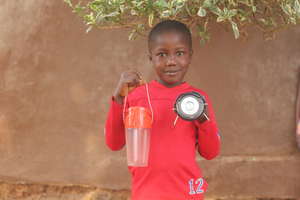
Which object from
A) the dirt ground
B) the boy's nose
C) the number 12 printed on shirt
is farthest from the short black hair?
the dirt ground

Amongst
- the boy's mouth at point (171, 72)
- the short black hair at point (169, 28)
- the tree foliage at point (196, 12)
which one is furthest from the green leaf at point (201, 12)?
the boy's mouth at point (171, 72)

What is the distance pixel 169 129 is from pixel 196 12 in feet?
1.77

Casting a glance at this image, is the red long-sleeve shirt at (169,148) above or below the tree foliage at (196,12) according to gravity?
below

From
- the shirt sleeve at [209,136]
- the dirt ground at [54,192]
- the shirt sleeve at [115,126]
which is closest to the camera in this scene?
the shirt sleeve at [209,136]

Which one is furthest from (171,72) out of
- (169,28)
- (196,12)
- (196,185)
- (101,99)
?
(101,99)

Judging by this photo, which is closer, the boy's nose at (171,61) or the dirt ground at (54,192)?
the boy's nose at (171,61)

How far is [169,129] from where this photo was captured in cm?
215

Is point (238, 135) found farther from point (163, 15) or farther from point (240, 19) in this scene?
point (163, 15)

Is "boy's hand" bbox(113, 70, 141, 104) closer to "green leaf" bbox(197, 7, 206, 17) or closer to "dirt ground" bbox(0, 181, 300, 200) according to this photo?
"green leaf" bbox(197, 7, 206, 17)

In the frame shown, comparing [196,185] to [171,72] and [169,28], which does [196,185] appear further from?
[169,28]

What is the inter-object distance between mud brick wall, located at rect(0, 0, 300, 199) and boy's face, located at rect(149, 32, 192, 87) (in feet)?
2.44

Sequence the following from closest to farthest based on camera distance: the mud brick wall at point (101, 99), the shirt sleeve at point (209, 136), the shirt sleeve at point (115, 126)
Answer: the shirt sleeve at point (209, 136) < the shirt sleeve at point (115, 126) < the mud brick wall at point (101, 99)

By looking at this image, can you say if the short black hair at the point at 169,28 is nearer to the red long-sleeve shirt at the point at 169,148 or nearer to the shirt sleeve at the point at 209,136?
the red long-sleeve shirt at the point at 169,148

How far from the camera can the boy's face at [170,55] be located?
2.15 metres
